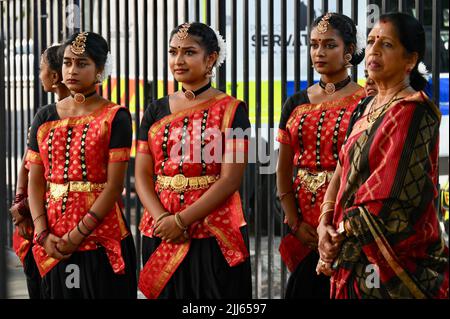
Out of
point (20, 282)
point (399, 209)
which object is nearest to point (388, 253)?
point (399, 209)

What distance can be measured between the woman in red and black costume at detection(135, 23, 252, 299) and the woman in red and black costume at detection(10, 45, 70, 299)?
0.88 metres

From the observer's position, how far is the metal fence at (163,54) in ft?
18.7

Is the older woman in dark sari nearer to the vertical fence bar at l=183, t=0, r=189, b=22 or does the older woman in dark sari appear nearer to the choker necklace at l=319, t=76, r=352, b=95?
the choker necklace at l=319, t=76, r=352, b=95

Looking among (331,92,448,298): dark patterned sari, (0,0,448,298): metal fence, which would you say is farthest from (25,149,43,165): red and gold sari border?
(331,92,448,298): dark patterned sari

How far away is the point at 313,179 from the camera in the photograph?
4.70 m

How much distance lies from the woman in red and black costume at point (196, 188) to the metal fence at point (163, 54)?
739 mm

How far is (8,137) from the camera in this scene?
28.2 feet

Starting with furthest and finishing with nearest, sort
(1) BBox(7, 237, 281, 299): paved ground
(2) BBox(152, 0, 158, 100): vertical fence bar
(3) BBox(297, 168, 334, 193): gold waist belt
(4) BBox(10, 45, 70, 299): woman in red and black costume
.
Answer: (1) BBox(7, 237, 281, 299): paved ground, (2) BBox(152, 0, 158, 100): vertical fence bar, (4) BBox(10, 45, 70, 299): woman in red and black costume, (3) BBox(297, 168, 334, 193): gold waist belt

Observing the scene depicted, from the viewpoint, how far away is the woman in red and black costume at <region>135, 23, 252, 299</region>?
472 centimetres

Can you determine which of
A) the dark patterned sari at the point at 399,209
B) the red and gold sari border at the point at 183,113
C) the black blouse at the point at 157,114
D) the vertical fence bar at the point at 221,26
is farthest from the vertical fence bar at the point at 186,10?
the dark patterned sari at the point at 399,209

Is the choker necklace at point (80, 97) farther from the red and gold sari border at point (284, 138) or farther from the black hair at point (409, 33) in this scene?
the black hair at point (409, 33)
